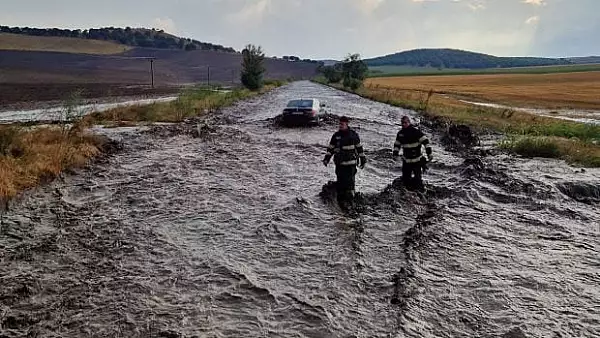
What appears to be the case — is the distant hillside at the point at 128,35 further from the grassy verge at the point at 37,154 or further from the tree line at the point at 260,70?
the grassy verge at the point at 37,154

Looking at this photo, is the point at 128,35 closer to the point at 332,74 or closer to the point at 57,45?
the point at 57,45

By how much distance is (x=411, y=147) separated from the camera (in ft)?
40.8

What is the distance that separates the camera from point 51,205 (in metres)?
12.1

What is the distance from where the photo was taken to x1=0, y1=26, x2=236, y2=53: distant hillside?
13450 cm

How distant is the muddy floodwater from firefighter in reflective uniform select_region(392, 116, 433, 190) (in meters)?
0.64

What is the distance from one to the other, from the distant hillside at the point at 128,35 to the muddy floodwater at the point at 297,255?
12750 cm

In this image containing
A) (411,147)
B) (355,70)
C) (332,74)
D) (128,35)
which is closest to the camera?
(411,147)

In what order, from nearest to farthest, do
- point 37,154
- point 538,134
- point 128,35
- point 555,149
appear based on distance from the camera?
point 37,154 → point 555,149 → point 538,134 → point 128,35

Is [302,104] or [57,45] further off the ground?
[57,45]

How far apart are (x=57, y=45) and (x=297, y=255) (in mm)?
112199

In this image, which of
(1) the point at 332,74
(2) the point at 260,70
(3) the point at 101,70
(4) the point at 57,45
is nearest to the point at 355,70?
(2) the point at 260,70

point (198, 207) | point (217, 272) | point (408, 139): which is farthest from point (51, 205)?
point (408, 139)

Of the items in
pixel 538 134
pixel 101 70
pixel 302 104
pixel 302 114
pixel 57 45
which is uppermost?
pixel 57 45

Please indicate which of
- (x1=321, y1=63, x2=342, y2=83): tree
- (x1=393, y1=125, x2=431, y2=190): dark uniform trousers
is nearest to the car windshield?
(x1=393, y1=125, x2=431, y2=190): dark uniform trousers
